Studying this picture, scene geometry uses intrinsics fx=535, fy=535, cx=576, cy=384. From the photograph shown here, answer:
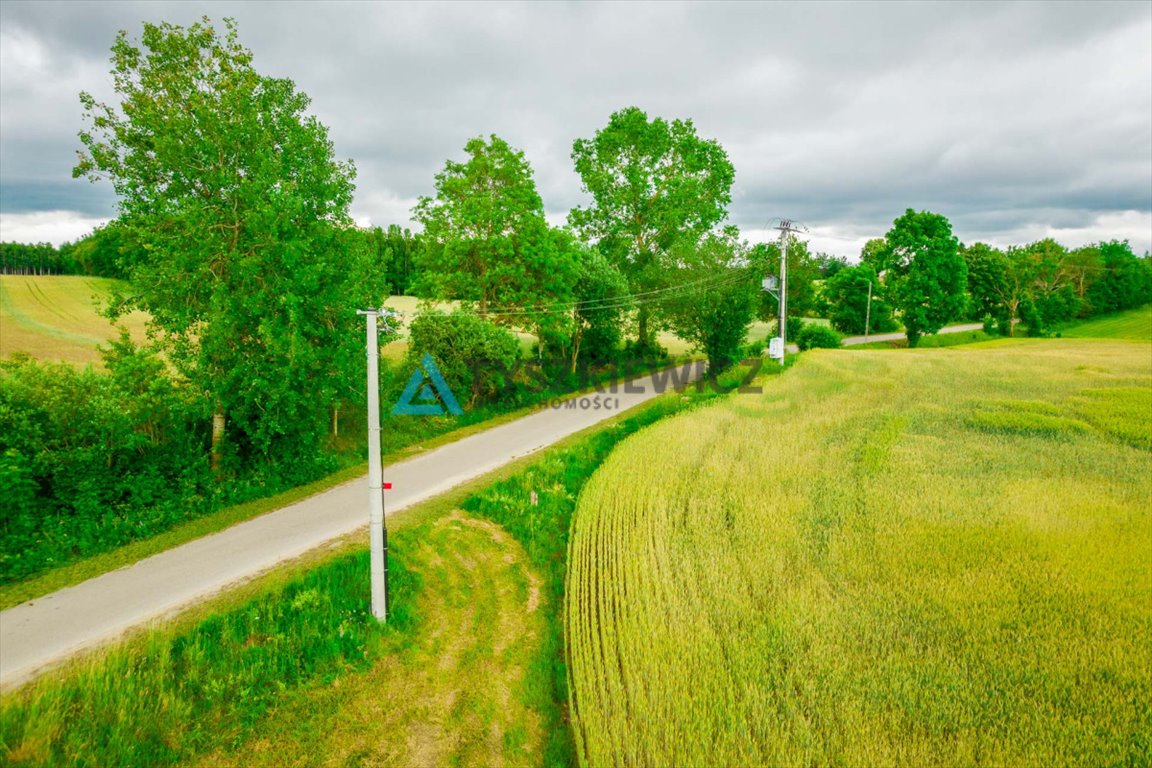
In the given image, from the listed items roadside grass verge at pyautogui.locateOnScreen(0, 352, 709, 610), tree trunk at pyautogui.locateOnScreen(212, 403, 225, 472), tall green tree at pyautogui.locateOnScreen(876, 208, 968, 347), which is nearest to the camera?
roadside grass verge at pyautogui.locateOnScreen(0, 352, 709, 610)

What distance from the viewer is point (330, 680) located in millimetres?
7426

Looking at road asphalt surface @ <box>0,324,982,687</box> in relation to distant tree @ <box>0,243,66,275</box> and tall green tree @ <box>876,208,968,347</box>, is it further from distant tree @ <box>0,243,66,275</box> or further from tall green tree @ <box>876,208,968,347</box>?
distant tree @ <box>0,243,66,275</box>

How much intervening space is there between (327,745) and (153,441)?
1018cm

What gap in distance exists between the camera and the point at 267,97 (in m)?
13.9

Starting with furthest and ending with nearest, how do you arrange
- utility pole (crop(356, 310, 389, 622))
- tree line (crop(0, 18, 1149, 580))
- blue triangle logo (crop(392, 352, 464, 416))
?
blue triangle logo (crop(392, 352, 464, 416)) < tree line (crop(0, 18, 1149, 580)) < utility pole (crop(356, 310, 389, 622))

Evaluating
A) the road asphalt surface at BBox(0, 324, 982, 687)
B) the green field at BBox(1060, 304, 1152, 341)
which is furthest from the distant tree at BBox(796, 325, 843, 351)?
the road asphalt surface at BBox(0, 324, 982, 687)

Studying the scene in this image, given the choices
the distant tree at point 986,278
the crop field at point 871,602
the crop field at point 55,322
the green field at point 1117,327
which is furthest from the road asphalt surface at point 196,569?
the green field at point 1117,327

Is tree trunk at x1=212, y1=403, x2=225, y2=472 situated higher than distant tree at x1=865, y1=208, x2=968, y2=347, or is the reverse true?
distant tree at x1=865, y1=208, x2=968, y2=347

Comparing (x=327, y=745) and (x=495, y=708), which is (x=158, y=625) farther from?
(x=495, y=708)

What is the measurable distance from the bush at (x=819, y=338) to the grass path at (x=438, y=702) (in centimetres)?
4405

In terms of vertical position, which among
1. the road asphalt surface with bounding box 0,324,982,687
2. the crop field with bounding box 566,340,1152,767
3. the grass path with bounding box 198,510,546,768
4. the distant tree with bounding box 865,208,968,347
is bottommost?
the grass path with bounding box 198,510,546,768

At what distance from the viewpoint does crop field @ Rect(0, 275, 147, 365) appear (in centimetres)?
2583

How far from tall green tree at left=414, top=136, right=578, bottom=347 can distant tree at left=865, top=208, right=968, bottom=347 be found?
36172 mm

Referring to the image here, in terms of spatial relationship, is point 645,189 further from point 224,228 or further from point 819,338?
point 224,228
